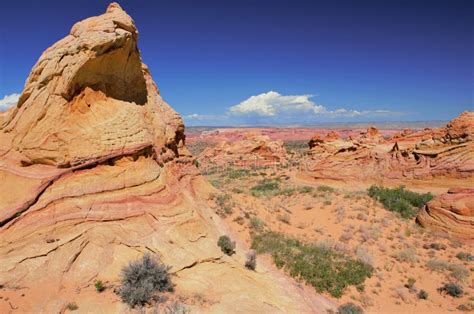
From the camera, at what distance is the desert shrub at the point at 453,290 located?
1105 centimetres

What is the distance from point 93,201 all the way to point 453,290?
38.6ft

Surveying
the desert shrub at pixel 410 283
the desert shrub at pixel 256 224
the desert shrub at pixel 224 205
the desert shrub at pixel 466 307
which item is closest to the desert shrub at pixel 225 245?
the desert shrub at pixel 256 224

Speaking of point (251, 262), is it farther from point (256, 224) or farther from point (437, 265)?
point (437, 265)

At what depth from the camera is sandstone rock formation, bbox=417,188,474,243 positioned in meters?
15.6

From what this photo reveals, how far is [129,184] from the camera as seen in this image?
30.5ft

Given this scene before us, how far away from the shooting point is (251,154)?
54594 millimetres

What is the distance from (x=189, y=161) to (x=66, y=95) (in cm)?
720

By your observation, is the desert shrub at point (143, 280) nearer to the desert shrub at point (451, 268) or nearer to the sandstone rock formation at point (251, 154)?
the desert shrub at point (451, 268)

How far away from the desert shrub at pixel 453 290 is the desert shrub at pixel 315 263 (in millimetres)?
2437

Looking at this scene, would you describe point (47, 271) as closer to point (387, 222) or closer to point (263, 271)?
point (263, 271)

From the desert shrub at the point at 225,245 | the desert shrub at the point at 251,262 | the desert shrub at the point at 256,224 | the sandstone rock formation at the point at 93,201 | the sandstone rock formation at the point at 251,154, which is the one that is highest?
the sandstone rock formation at the point at 93,201

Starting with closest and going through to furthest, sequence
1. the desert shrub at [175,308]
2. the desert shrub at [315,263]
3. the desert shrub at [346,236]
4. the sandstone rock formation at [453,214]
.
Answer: the desert shrub at [175,308] → the desert shrub at [315,263] → the sandstone rock formation at [453,214] → the desert shrub at [346,236]

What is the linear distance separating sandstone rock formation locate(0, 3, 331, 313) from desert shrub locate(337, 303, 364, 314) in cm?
107

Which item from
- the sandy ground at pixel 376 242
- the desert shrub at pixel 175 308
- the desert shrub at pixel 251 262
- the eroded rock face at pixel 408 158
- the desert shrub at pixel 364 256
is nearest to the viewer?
the desert shrub at pixel 175 308
